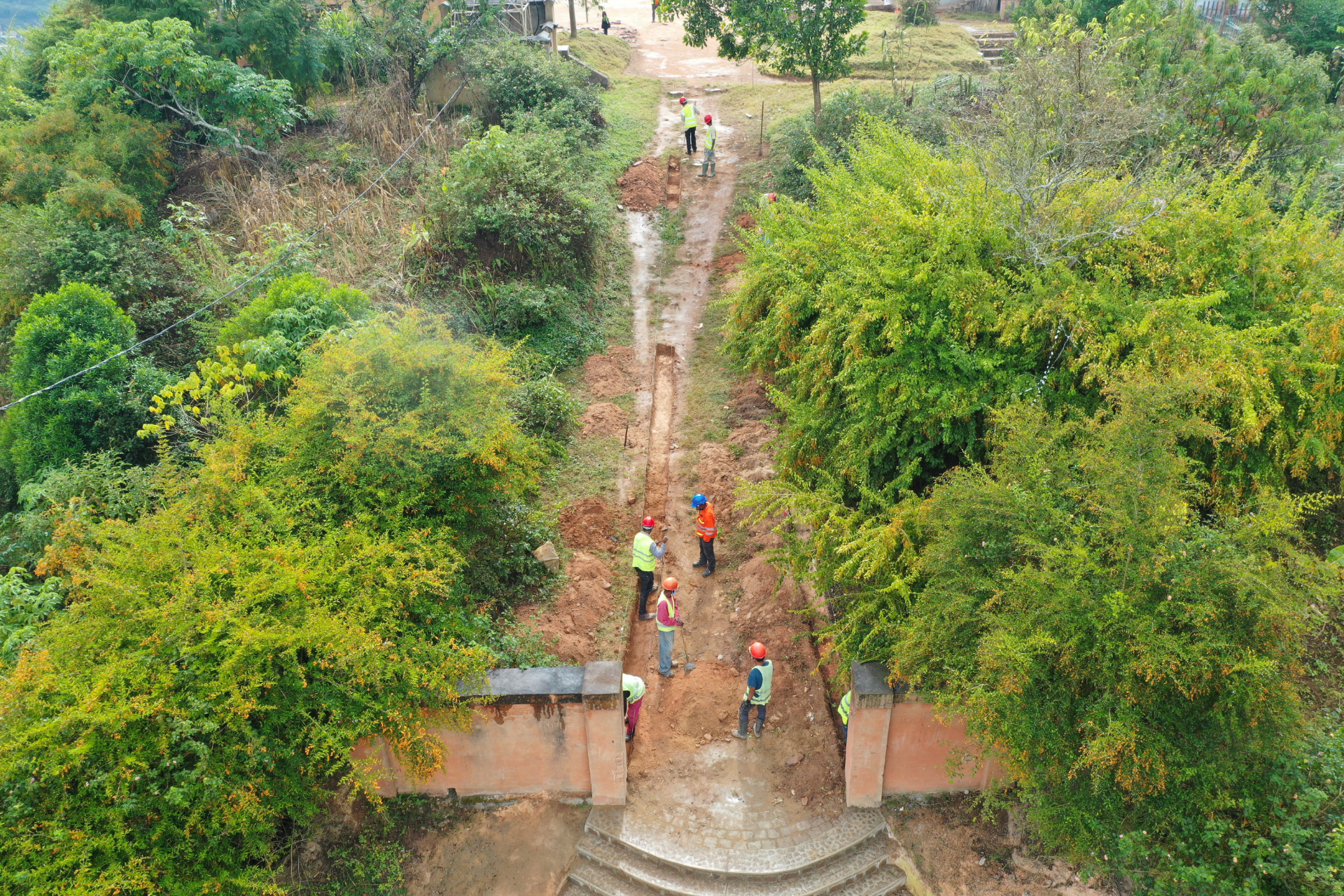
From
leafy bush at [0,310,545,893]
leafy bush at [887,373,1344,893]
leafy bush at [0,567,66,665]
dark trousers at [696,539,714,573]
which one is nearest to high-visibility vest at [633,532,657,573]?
dark trousers at [696,539,714,573]

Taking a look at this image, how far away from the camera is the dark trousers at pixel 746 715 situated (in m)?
9.54

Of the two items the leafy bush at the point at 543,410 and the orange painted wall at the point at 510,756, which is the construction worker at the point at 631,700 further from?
the leafy bush at the point at 543,410

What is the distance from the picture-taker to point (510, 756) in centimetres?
875

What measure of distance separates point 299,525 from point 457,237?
9.22 metres

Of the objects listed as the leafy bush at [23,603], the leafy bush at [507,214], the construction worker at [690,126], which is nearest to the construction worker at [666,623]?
the leafy bush at [23,603]

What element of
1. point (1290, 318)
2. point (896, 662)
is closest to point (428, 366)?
point (896, 662)

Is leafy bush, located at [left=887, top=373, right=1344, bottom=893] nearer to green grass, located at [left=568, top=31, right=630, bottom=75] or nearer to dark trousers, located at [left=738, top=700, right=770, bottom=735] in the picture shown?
dark trousers, located at [left=738, top=700, right=770, bottom=735]

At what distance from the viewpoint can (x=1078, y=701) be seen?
6.80m

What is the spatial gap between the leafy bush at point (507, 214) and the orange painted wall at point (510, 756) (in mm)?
10857

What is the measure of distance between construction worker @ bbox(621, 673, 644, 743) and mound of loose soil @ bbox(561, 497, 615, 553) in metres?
3.08

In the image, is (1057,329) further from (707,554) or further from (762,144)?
(762,144)

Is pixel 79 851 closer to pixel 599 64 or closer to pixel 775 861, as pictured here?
pixel 775 861

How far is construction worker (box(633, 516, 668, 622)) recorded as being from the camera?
11219mm

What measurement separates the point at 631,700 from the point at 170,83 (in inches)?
721
